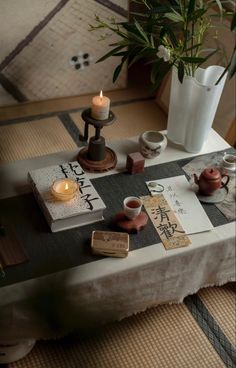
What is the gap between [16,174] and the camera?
1.75 meters

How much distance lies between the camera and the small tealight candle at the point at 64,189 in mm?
1542

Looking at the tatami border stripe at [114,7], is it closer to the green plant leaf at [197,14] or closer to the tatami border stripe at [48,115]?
the tatami border stripe at [48,115]

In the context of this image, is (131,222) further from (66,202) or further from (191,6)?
(191,6)

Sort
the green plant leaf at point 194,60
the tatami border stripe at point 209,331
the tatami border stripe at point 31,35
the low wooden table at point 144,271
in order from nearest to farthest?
1. the low wooden table at point 144,271
2. the green plant leaf at point 194,60
3. the tatami border stripe at point 209,331
4. the tatami border stripe at point 31,35

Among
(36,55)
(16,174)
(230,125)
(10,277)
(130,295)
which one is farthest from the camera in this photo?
(36,55)

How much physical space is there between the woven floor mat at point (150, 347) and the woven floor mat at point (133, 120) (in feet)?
3.87

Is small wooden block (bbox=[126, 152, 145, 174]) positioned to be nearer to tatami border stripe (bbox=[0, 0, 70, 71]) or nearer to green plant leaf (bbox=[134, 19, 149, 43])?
green plant leaf (bbox=[134, 19, 149, 43])

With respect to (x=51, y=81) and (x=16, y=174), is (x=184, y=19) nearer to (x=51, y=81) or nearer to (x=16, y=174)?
(x=16, y=174)

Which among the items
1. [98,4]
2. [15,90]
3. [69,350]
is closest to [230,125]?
[98,4]

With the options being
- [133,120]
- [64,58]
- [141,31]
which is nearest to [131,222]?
[141,31]

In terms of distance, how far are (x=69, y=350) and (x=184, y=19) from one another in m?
1.20

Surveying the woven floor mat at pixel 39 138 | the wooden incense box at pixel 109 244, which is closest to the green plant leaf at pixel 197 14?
the wooden incense box at pixel 109 244

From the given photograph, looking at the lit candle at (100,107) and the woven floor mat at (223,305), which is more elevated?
the lit candle at (100,107)

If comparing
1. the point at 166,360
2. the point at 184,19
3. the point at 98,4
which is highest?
the point at 184,19
